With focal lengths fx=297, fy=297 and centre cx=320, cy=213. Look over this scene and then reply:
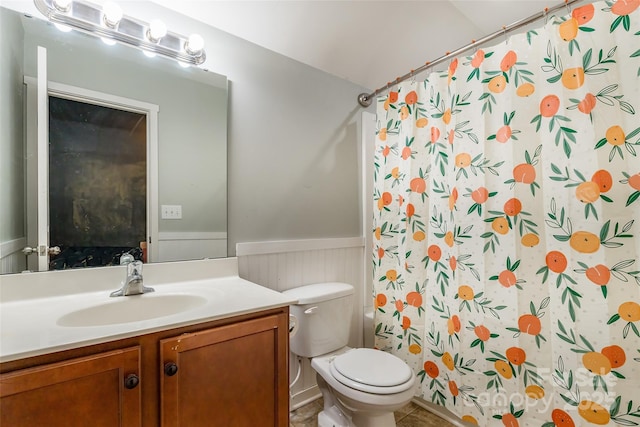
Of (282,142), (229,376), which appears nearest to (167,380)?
(229,376)

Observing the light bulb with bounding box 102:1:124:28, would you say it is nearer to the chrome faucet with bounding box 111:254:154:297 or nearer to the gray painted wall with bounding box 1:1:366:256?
the gray painted wall with bounding box 1:1:366:256

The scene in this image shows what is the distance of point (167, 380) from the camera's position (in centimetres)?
84

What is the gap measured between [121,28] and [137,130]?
39 centimetres

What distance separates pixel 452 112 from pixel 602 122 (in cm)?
57

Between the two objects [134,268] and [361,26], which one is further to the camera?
[361,26]

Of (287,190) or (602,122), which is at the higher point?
(602,122)

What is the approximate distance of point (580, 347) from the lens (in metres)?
1.12

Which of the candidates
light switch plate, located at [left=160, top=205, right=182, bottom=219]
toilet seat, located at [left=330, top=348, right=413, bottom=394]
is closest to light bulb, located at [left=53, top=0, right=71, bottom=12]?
light switch plate, located at [left=160, top=205, right=182, bottom=219]

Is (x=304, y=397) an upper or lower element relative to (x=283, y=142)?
lower

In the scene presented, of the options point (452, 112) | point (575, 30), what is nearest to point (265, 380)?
point (452, 112)

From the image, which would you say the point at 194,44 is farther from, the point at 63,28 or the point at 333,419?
the point at 333,419

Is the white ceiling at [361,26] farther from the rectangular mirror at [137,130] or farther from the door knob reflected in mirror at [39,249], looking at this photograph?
the door knob reflected in mirror at [39,249]

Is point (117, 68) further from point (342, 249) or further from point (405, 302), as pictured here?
point (405, 302)

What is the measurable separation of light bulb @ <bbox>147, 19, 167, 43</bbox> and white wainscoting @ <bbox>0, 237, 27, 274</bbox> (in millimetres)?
914
